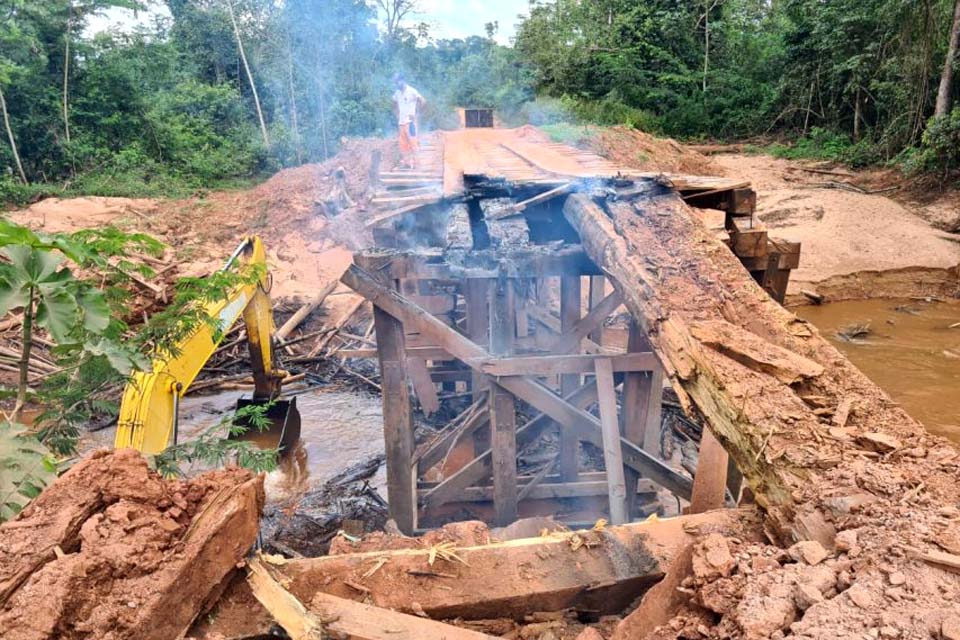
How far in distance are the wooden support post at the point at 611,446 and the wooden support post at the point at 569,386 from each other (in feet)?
1.93

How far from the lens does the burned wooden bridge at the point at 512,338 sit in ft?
12.1

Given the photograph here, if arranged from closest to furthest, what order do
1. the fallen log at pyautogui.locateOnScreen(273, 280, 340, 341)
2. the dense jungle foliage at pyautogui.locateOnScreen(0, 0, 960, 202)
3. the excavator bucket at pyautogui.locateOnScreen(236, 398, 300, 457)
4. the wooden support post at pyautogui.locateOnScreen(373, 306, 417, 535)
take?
the wooden support post at pyautogui.locateOnScreen(373, 306, 417, 535)
the excavator bucket at pyautogui.locateOnScreen(236, 398, 300, 457)
the fallen log at pyautogui.locateOnScreen(273, 280, 340, 341)
the dense jungle foliage at pyautogui.locateOnScreen(0, 0, 960, 202)

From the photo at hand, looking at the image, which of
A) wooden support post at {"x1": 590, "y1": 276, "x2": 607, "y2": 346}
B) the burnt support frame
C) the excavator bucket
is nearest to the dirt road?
wooden support post at {"x1": 590, "y1": 276, "x2": 607, "y2": 346}

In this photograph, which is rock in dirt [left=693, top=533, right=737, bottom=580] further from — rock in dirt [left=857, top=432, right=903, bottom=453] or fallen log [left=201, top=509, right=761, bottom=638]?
rock in dirt [left=857, top=432, right=903, bottom=453]

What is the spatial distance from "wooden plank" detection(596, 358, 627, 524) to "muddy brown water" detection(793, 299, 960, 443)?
18.7ft

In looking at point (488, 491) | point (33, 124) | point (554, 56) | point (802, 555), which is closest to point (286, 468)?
point (488, 491)

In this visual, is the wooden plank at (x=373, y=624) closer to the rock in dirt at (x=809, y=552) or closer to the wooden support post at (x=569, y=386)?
the rock in dirt at (x=809, y=552)

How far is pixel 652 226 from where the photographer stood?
132 inches

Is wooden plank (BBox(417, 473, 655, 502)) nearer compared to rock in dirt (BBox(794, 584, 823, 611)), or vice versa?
rock in dirt (BBox(794, 584, 823, 611))

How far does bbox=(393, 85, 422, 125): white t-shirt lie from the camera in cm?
1094

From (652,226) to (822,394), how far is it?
59.9 inches

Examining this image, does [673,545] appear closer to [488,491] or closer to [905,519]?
[905,519]

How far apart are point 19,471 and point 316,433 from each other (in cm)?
585

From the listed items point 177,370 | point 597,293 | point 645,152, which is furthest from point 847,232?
point 177,370
